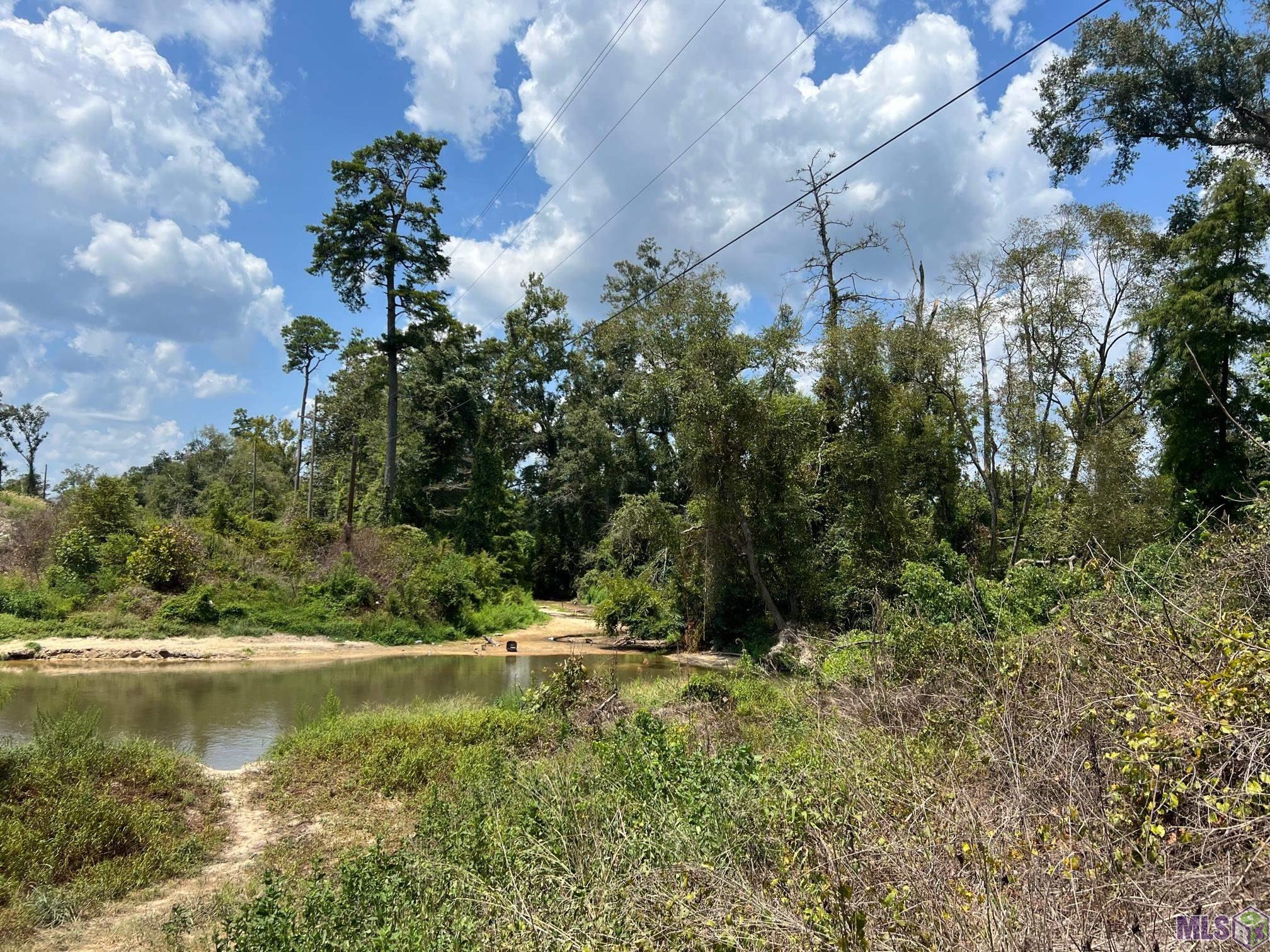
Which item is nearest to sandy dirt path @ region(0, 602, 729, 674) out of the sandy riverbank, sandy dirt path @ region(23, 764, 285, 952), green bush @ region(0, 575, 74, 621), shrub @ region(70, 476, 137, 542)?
the sandy riverbank

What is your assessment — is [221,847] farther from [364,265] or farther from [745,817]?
[364,265]

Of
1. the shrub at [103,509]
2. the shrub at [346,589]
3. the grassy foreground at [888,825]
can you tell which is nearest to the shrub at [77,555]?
the shrub at [103,509]

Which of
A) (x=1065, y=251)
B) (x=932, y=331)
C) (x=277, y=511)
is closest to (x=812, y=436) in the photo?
(x=932, y=331)

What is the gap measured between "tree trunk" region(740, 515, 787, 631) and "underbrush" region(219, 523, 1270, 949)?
12378 millimetres

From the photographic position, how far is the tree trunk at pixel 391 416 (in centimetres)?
3300

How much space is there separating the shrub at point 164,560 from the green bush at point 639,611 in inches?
539

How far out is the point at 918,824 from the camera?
11.6ft

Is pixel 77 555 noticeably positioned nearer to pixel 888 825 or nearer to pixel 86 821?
pixel 86 821

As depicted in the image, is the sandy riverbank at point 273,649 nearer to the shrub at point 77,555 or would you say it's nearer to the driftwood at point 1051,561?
the shrub at point 77,555

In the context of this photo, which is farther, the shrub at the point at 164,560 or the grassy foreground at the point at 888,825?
the shrub at the point at 164,560

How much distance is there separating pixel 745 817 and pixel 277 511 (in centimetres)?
4906

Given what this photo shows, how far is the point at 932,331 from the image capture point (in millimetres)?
21734

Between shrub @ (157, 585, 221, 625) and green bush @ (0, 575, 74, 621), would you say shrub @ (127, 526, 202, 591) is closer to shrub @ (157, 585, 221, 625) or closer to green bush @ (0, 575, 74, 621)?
shrub @ (157, 585, 221, 625)

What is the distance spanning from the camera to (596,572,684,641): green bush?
23578mm
